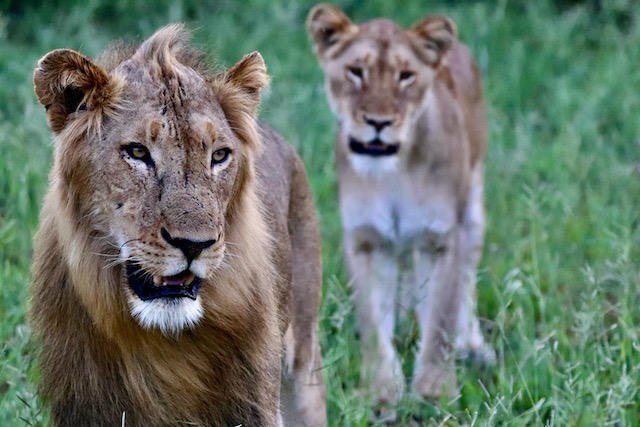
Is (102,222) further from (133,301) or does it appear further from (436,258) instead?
(436,258)

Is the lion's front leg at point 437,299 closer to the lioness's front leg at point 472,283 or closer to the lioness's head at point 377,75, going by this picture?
the lioness's front leg at point 472,283

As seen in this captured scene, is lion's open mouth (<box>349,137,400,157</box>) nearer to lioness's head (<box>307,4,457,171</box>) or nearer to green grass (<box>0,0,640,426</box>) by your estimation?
lioness's head (<box>307,4,457,171</box>)

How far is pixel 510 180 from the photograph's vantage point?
257 inches

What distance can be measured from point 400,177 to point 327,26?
2.77ft

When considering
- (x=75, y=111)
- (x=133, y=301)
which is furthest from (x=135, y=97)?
(x=133, y=301)

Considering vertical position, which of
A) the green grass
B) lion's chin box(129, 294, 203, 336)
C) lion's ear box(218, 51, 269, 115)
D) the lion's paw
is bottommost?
the lion's paw

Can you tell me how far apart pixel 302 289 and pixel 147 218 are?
4.23 feet

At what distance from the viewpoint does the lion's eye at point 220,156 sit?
8.61 feet

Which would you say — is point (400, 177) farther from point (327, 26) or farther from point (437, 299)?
point (327, 26)

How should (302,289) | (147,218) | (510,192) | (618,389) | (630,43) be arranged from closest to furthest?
(147,218) < (618,389) < (302,289) < (510,192) < (630,43)

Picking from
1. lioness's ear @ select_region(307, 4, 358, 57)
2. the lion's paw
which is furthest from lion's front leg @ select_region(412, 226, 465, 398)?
lioness's ear @ select_region(307, 4, 358, 57)

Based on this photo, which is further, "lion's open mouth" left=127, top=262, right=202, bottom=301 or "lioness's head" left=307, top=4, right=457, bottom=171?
"lioness's head" left=307, top=4, right=457, bottom=171

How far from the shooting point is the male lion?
249 cm

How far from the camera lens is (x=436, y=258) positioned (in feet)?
16.7
